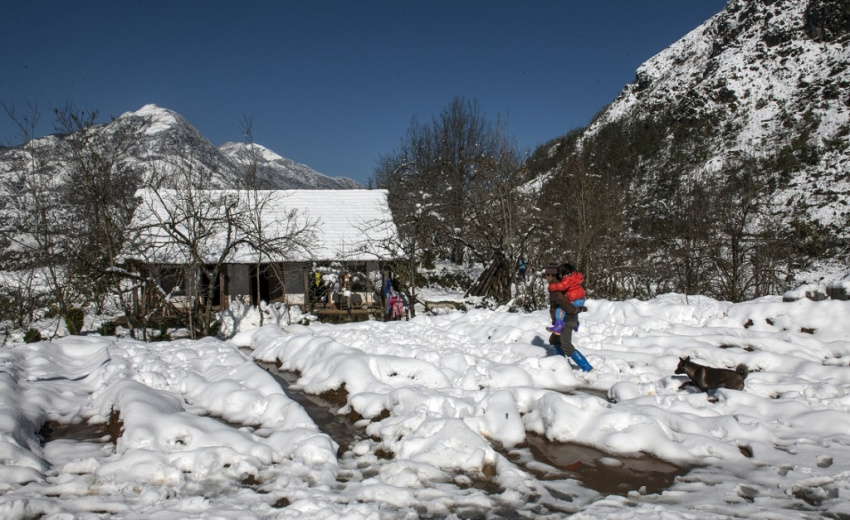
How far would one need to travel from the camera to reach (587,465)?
16.3ft

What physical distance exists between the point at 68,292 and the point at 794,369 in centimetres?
1860

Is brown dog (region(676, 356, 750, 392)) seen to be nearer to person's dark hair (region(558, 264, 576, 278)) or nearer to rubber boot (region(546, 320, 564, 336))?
rubber boot (region(546, 320, 564, 336))

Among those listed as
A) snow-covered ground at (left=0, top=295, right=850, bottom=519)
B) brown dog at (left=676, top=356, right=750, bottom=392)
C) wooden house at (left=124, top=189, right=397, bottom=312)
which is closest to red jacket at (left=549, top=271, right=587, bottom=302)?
snow-covered ground at (left=0, top=295, right=850, bottom=519)

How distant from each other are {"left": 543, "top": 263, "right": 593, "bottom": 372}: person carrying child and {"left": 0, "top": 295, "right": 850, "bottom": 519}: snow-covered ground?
0.34 m

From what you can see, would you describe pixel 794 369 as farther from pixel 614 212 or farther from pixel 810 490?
pixel 614 212

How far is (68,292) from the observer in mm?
16969

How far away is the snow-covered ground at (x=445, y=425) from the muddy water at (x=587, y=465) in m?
0.07

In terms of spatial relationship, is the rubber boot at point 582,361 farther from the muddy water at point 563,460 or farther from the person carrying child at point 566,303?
the muddy water at point 563,460

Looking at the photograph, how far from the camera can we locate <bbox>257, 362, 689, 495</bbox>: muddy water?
4508 millimetres

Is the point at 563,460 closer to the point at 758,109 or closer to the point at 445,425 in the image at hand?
the point at 445,425

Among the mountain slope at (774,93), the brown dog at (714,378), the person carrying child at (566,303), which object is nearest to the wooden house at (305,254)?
the person carrying child at (566,303)

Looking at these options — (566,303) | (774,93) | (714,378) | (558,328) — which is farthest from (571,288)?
(774,93)

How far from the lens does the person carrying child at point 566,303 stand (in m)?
7.66

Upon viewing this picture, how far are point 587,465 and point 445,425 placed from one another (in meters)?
1.34
